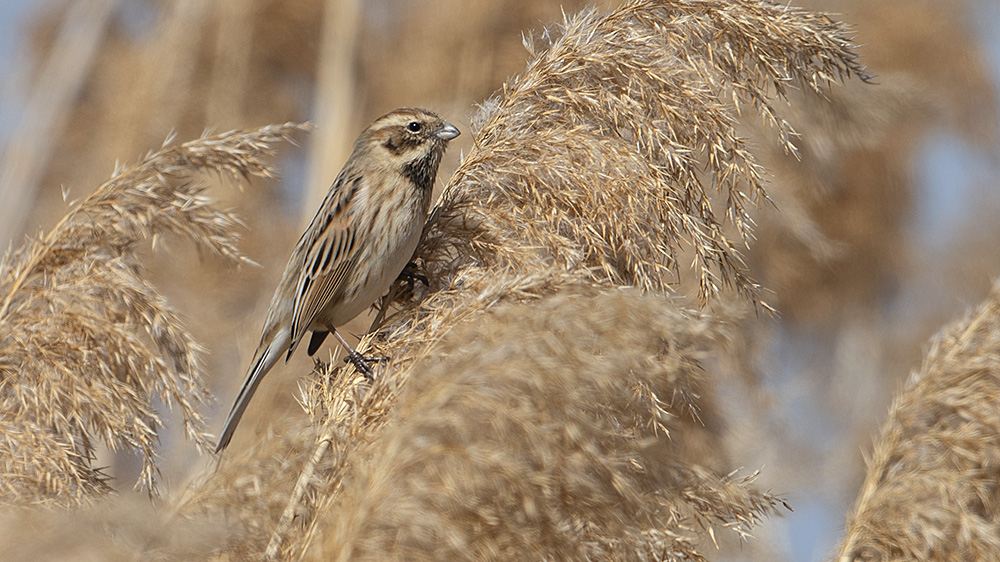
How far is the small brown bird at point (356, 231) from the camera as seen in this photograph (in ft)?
12.8

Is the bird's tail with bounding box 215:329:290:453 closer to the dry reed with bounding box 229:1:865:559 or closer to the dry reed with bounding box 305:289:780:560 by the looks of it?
the dry reed with bounding box 229:1:865:559

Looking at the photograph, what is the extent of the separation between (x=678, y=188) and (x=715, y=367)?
188cm

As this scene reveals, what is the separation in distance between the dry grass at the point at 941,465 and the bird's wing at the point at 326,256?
2.05 m

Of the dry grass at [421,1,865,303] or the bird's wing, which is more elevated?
the dry grass at [421,1,865,303]

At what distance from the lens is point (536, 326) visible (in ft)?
6.68

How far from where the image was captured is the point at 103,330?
2.69m

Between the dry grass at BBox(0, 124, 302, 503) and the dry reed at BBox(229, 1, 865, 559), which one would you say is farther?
the dry grass at BBox(0, 124, 302, 503)

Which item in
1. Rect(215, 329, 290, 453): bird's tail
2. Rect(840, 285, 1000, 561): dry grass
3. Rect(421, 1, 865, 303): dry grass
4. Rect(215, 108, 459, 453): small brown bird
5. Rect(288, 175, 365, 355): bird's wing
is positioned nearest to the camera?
Rect(840, 285, 1000, 561): dry grass

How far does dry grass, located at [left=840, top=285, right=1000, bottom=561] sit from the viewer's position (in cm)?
Answer: 250

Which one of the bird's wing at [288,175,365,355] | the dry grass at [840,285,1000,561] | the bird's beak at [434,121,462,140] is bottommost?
the dry grass at [840,285,1000,561]

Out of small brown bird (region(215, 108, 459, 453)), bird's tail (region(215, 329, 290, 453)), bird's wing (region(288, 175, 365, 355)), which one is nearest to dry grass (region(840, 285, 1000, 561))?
small brown bird (region(215, 108, 459, 453))

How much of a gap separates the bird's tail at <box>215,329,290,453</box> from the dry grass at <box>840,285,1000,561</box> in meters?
1.93

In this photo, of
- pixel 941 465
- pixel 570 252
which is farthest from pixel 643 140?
pixel 941 465

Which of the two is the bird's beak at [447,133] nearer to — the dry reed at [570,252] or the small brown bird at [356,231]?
the small brown bird at [356,231]
